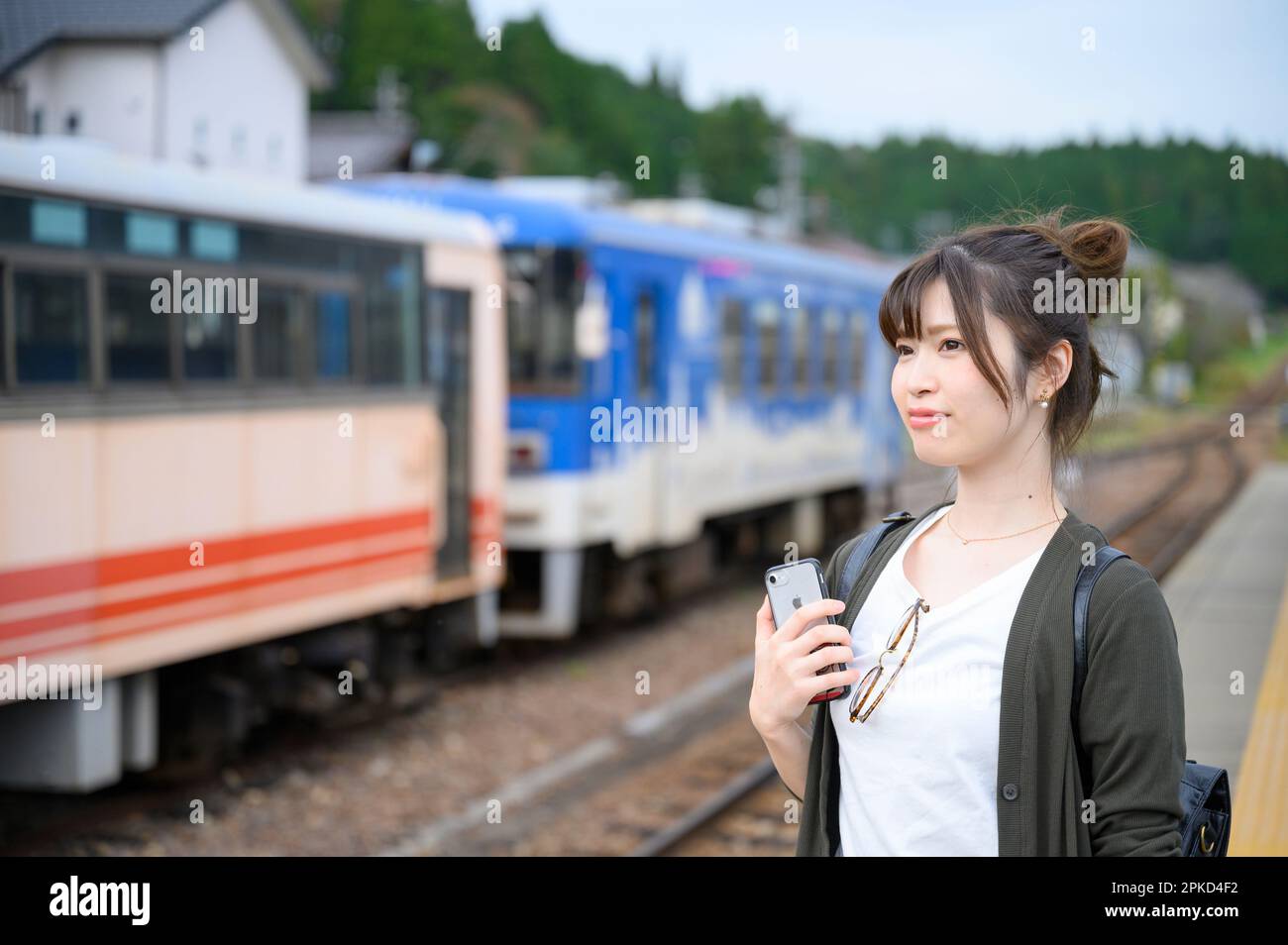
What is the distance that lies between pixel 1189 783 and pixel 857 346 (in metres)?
14.7

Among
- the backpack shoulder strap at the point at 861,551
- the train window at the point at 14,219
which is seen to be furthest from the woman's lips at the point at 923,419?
the train window at the point at 14,219

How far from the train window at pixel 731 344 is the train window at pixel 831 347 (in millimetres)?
2232

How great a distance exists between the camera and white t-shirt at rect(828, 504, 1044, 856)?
1747mm

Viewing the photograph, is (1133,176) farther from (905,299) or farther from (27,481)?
(905,299)

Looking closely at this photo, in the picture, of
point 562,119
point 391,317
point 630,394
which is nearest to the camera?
point 391,317

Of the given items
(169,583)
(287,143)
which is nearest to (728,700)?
(169,583)

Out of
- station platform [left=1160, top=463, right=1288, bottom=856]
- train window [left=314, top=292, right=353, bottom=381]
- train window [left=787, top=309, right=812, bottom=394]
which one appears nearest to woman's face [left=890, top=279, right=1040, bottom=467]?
station platform [left=1160, top=463, right=1288, bottom=856]

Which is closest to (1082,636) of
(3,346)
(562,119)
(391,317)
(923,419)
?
(923,419)

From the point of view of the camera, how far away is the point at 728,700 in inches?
407

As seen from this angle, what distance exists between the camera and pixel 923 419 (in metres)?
1.83

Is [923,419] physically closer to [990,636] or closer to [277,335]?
[990,636]

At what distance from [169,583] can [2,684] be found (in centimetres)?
108

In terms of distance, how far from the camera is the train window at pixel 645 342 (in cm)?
1143

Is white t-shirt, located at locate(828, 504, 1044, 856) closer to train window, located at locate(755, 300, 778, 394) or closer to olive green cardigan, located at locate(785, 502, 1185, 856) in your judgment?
olive green cardigan, located at locate(785, 502, 1185, 856)
